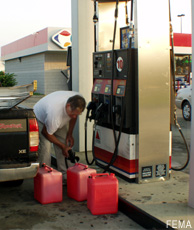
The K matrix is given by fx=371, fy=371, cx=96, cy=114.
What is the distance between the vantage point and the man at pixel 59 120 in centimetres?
544

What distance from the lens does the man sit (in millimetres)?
5441

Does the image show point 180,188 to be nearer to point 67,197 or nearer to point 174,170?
point 174,170

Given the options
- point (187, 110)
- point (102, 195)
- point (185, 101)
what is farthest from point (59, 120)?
point (185, 101)

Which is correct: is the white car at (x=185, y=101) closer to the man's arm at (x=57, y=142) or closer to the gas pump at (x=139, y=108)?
the gas pump at (x=139, y=108)

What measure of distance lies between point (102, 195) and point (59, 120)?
139 cm

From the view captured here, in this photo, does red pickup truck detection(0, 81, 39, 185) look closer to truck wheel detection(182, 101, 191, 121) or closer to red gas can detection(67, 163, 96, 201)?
red gas can detection(67, 163, 96, 201)

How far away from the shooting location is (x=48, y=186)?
16.8 ft

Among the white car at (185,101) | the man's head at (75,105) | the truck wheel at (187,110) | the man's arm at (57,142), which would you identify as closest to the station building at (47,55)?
the white car at (185,101)

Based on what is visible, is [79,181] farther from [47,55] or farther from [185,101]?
[47,55]

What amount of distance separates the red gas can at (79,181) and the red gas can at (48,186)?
0.72 ft

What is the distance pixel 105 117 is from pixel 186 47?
28461 mm

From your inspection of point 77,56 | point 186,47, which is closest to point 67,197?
point 77,56

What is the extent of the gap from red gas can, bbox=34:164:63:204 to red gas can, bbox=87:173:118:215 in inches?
21.9

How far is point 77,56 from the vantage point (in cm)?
793
